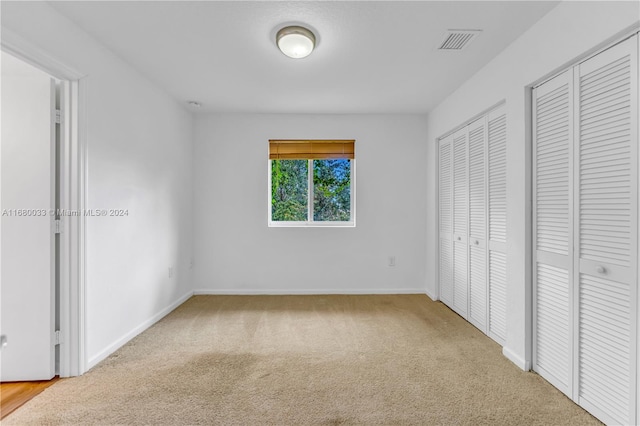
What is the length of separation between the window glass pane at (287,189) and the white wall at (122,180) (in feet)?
3.91

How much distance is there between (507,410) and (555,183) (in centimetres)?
143

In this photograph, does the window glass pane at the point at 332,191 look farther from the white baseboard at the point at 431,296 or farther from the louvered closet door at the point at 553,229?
the louvered closet door at the point at 553,229

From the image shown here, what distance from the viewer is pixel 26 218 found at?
209 cm

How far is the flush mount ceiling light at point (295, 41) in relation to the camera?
2.16 metres

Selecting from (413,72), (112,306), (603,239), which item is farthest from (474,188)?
(112,306)

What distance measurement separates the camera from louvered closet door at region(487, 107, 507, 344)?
2629 millimetres

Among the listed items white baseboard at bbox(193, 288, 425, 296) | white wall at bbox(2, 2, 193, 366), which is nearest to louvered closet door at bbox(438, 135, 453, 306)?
white baseboard at bbox(193, 288, 425, 296)

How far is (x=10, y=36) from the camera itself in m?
1.71

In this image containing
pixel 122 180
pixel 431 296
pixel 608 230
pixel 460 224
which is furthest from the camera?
pixel 431 296

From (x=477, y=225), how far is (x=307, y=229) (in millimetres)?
2082

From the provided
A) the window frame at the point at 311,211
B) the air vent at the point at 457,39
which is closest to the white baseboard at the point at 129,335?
the window frame at the point at 311,211

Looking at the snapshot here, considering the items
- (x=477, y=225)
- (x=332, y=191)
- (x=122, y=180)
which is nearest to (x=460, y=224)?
(x=477, y=225)

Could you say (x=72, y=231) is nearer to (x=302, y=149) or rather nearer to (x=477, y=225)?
(x=302, y=149)

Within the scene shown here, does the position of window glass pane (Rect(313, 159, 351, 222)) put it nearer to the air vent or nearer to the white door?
the air vent
